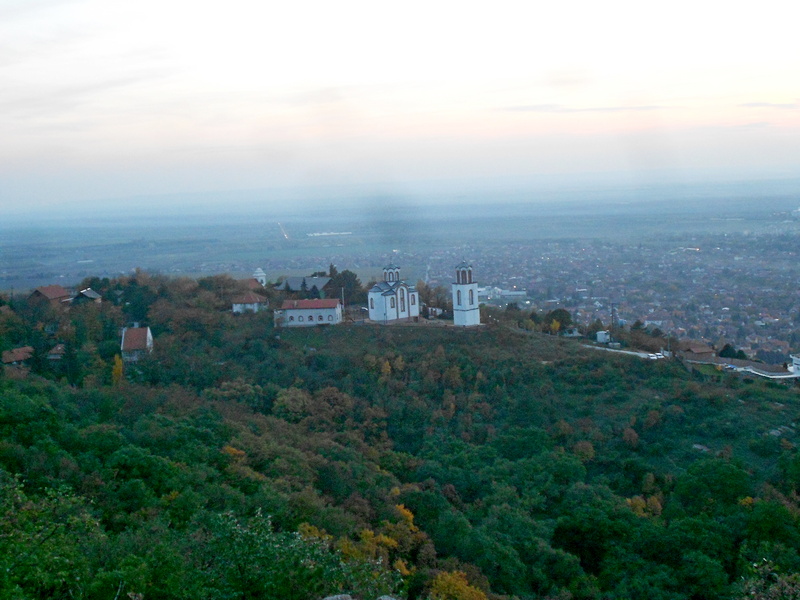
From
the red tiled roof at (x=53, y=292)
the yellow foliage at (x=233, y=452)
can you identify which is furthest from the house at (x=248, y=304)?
the yellow foliage at (x=233, y=452)

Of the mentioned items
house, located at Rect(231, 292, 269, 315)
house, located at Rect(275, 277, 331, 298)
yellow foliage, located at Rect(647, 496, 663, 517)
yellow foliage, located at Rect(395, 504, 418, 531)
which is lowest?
yellow foliage, located at Rect(647, 496, 663, 517)

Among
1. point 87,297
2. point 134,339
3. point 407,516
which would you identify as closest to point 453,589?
point 407,516

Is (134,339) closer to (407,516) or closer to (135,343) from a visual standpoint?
(135,343)

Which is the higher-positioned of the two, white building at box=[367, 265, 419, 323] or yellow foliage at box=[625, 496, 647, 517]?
white building at box=[367, 265, 419, 323]

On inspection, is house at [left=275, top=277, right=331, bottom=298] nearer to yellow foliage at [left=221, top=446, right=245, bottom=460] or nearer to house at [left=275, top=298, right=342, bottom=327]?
house at [left=275, top=298, right=342, bottom=327]

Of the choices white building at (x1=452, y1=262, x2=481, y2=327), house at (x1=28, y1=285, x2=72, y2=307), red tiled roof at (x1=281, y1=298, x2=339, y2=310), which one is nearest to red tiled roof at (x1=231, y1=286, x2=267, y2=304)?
red tiled roof at (x1=281, y1=298, x2=339, y2=310)

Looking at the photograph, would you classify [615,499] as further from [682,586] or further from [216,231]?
[216,231]

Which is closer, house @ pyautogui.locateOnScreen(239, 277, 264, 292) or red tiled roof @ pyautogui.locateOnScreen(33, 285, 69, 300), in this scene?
red tiled roof @ pyautogui.locateOnScreen(33, 285, 69, 300)
